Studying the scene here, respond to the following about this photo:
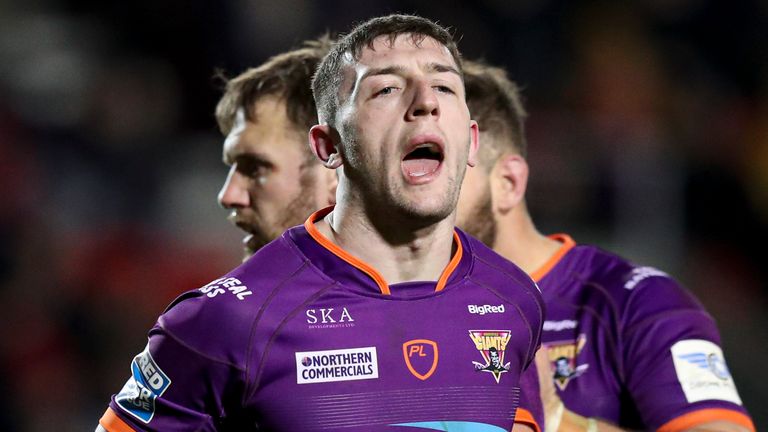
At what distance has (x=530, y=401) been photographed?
2482mm

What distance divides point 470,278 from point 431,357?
244 mm

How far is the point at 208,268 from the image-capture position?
7090 mm

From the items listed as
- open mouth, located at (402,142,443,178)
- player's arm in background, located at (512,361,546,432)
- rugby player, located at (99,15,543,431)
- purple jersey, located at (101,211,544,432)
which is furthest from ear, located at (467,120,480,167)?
player's arm in background, located at (512,361,546,432)

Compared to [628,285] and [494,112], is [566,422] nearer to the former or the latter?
[628,285]

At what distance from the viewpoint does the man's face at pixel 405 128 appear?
2.21 m

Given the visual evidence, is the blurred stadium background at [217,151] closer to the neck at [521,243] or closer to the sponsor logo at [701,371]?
the neck at [521,243]

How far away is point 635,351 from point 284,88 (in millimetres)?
1369

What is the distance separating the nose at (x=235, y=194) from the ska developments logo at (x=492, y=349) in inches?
48.5

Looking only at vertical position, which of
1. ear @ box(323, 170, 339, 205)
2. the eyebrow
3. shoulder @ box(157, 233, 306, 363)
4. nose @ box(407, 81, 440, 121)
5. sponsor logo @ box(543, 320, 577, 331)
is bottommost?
sponsor logo @ box(543, 320, 577, 331)

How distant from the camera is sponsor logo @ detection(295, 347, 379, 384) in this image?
2.11 m

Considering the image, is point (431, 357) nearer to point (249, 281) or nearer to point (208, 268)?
point (249, 281)

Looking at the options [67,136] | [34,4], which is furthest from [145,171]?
[34,4]

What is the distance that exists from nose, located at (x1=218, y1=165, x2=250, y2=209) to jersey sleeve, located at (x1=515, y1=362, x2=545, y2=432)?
3.79ft

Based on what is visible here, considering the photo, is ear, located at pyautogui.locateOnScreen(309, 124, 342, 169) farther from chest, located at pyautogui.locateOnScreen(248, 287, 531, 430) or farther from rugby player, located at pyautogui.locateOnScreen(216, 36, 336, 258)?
rugby player, located at pyautogui.locateOnScreen(216, 36, 336, 258)
